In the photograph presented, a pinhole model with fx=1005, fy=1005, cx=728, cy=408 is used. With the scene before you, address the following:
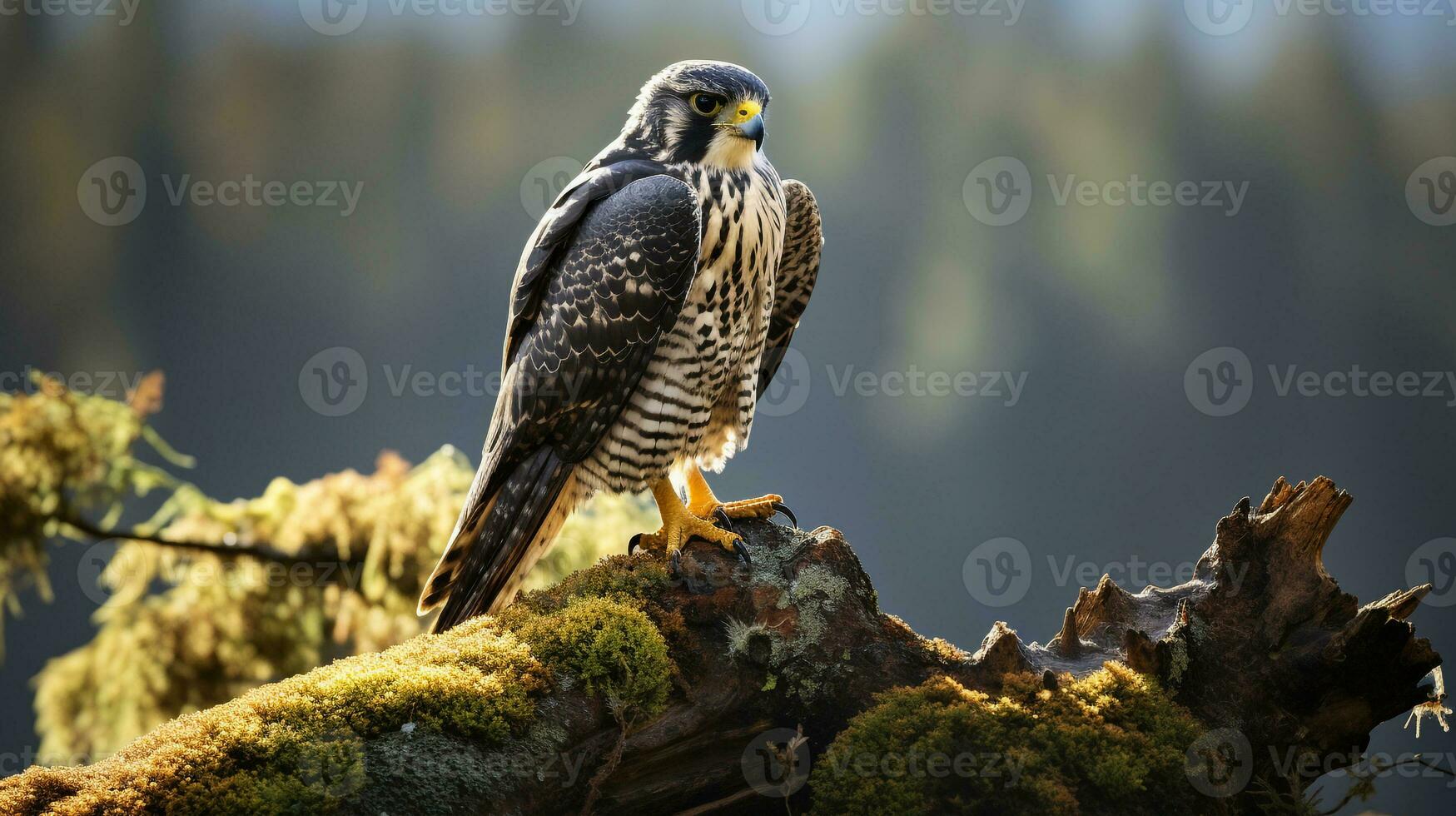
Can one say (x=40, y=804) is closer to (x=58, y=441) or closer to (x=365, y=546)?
(x=365, y=546)

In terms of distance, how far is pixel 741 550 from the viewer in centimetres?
223

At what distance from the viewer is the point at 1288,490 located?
2.20 m

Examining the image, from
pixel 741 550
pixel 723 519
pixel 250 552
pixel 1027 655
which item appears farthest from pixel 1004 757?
pixel 250 552

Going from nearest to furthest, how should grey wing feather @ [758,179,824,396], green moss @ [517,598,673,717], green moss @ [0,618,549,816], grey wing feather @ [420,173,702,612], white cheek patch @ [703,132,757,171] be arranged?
green moss @ [0,618,549,816]
green moss @ [517,598,673,717]
grey wing feather @ [420,173,702,612]
white cheek patch @ [703,132,757,171]
grey wing feather @ [758,179,824,396]

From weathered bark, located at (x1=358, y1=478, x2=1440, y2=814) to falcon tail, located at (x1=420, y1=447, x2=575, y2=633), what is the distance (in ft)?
1.28

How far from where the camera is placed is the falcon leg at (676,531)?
2258mm

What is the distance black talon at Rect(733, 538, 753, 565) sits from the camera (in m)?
2.22

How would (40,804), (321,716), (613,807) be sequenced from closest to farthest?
(40,804)
(321,716)
(613,807)

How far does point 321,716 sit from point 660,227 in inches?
46.1

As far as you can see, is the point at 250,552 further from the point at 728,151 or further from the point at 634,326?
the point at 728,151

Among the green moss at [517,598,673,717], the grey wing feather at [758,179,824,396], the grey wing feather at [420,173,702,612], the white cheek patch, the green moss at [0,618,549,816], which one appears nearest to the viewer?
the green moss at [0,618,549,816]

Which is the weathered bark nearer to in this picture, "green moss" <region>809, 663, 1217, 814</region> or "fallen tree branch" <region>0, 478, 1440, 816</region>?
"fallen tree branch" <region>0, 478, 1440, 816</region>

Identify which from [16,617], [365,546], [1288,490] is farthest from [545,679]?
[16,617]

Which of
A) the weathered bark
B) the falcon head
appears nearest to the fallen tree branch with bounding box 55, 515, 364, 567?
the weathered bark
